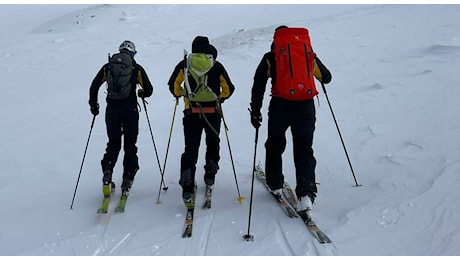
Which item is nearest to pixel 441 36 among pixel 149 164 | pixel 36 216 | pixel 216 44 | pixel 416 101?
pixel 416 101

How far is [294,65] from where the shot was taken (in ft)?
18.2

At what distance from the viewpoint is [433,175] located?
20.9 ft

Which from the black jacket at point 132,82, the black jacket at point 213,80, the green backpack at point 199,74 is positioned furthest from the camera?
the black jacket at point 132,82

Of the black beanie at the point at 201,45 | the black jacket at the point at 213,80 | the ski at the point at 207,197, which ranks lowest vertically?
the ski at the point at 207,197

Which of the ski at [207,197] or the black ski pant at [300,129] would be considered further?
the ski at [207,197]

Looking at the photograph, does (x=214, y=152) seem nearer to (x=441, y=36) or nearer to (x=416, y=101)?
(x=416, y=101)

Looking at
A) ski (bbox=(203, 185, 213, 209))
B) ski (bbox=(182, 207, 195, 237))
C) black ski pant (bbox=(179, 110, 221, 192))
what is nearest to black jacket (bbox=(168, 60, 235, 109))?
black ski pant (bbox=(179, 110, 221, 192))

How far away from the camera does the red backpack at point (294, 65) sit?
5.55 m

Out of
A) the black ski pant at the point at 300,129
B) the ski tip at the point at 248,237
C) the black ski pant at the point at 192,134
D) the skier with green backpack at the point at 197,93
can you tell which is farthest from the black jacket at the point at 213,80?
the ski tip at the point at 248,237

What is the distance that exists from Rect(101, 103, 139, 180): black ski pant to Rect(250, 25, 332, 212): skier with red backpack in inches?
76.1

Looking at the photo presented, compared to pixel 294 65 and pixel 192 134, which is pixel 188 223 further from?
pixel 294 65

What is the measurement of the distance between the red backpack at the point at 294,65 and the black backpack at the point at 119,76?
2209 mm

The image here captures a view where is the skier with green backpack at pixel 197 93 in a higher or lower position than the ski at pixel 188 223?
higher

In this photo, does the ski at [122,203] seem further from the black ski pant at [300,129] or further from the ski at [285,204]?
the black ski pant at [300,129]
